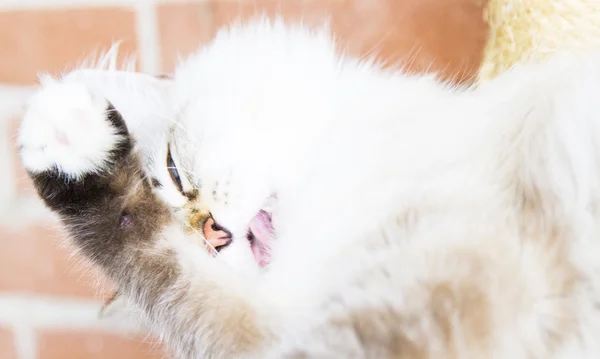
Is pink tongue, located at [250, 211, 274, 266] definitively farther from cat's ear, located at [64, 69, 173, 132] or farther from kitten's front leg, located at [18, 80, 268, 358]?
cat's ear, located at [64, 69, 173, 132]

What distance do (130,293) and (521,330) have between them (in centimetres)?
31

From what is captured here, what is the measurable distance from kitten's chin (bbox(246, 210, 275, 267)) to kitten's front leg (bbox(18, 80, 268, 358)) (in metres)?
0.03

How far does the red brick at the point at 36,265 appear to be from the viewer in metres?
0.78

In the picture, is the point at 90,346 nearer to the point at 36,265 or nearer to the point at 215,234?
the point at 36,265

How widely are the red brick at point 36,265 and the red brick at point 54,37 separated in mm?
217

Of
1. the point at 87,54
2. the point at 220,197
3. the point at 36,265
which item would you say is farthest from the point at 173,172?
the point at 36,265

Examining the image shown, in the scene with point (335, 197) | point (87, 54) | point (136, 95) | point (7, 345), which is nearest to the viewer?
point (335, 197)

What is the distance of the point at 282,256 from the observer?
0.44 metres

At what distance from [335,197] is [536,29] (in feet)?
0.78

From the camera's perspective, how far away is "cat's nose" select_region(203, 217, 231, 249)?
469 mm

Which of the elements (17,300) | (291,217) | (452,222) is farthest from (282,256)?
(17,300)

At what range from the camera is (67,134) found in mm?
440

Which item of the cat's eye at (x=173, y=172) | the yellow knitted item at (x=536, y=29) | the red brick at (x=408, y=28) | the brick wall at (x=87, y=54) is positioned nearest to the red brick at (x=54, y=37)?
the brick wall at (x=87, y=54)

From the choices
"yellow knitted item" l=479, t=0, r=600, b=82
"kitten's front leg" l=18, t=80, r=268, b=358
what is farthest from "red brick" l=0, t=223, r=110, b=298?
"yellow knitted item" l=479, t=0, r=600, b=82
